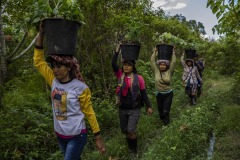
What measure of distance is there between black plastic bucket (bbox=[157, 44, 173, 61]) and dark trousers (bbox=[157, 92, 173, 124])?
0.94m

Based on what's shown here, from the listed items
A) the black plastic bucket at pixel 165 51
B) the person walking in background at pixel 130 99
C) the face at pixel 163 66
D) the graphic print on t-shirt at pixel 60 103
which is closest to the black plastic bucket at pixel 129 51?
the person walking in background at pixel 130 99

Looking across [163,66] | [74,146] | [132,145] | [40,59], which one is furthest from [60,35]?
[163,66]

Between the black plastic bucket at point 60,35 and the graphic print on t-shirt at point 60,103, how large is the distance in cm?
48

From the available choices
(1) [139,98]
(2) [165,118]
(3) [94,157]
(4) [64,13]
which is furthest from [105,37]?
(4) [64,13]

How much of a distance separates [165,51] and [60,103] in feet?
16.9

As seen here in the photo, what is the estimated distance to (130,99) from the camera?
6.41m

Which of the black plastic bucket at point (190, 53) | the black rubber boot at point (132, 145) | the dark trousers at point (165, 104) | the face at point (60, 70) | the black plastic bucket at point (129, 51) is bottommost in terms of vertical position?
the black rubber boot at point (132, 145)

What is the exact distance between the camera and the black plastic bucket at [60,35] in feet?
13.3

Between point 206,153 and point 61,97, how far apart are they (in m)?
3.36

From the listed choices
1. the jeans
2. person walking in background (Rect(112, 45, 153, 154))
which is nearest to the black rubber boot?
person walking in background (Rect(112, 45, 153, 154))

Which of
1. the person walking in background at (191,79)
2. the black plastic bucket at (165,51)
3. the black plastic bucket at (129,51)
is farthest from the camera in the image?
the person walking in background at (191,79)

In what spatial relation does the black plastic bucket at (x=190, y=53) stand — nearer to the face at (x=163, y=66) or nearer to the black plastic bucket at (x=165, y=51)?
the black plastic bucket at (x=165, y=51)

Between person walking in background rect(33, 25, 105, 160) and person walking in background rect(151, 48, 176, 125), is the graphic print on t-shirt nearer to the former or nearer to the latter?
person walking in background rect(33, 25, 105, 160)

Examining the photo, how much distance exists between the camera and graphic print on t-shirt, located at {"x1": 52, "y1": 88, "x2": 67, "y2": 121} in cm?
402
